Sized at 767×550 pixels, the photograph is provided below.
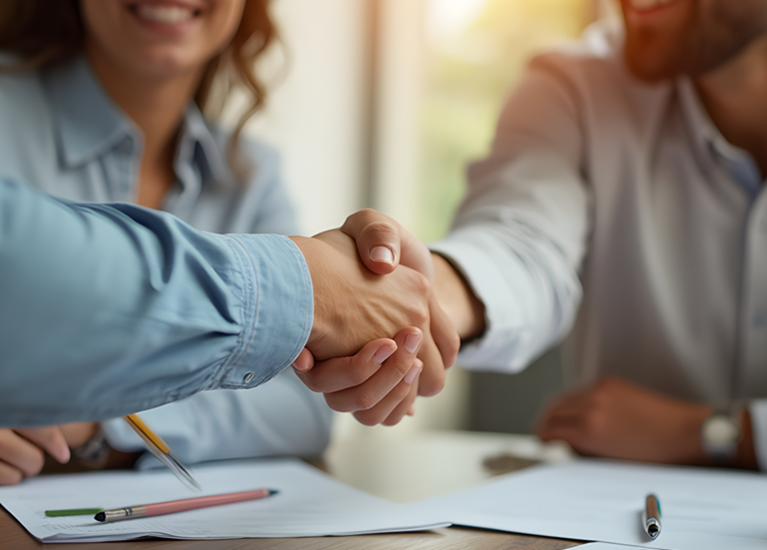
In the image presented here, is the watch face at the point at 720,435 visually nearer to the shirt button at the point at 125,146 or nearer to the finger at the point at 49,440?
the finger at the point at 49,440

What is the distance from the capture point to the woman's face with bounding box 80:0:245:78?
944 millimetres

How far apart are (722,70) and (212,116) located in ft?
3.07

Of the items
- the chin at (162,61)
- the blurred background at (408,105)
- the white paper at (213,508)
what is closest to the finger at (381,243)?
the white paper at (213,508)

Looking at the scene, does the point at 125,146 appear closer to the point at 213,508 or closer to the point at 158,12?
the point at 158,12

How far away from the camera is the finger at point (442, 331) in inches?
26.5

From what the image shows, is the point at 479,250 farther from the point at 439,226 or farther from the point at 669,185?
the point at 439,226

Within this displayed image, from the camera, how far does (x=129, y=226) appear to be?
1.42 ft

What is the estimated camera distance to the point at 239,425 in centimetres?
82

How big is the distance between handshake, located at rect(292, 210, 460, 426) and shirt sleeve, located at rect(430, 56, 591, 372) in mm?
151

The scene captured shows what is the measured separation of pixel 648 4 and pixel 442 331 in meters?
0.73

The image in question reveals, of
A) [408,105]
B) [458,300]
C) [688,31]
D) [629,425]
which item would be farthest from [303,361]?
[408,105]

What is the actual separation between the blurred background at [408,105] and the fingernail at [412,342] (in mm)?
1752

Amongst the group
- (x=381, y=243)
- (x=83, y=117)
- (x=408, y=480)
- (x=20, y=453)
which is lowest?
(x=408, y=480)

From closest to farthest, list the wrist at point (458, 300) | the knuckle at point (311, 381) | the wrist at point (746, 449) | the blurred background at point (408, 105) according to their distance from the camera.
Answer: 1. the knuckle at point (311, 381)
2. the wrist at point (458, 300)
3. the wrist at point (746, 449)
4. the blurred background at point (408, 105)
